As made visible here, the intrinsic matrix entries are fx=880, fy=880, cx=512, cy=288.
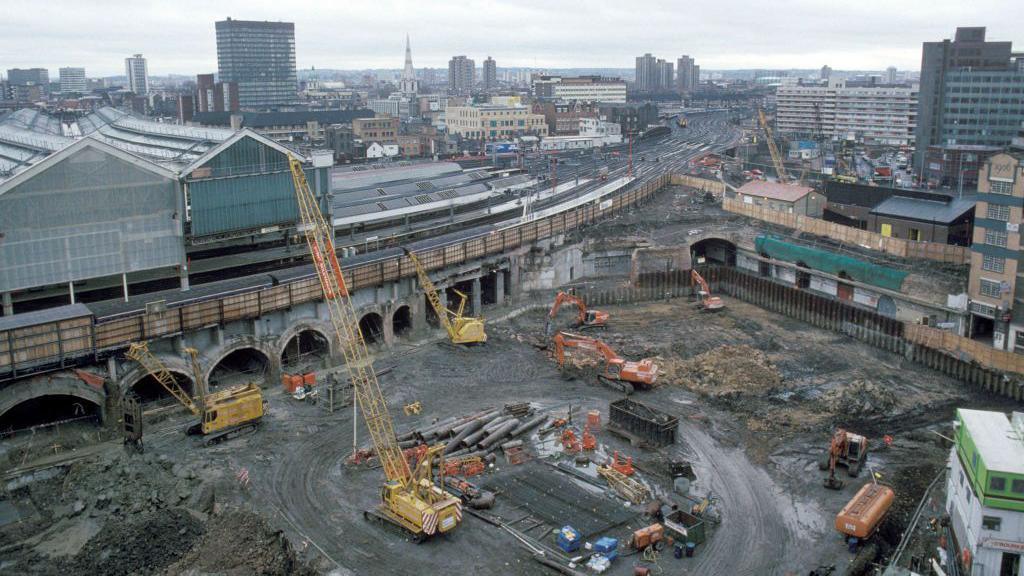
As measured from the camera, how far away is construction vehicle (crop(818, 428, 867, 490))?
1578 inches

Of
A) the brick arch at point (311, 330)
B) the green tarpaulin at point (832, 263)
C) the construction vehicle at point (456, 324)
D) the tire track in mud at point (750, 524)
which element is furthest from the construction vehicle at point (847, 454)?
the brick arch at point (311, 330)

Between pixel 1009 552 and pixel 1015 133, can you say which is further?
pixel 1015 133

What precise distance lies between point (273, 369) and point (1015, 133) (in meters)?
116

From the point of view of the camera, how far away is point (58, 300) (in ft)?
167

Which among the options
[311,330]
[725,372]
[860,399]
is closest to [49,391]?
[311,330]

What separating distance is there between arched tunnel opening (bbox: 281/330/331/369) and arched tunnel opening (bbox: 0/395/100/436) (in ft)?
38.8

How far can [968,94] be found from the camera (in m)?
129

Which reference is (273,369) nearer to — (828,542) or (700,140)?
(828,542)

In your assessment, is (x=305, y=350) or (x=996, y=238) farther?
(x=305, y=350)

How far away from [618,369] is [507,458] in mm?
12632

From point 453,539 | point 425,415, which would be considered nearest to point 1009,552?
point 453,539

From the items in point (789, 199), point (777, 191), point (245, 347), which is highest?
point (777, 191)

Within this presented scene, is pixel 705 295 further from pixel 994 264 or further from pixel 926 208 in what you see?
pixel 994 264

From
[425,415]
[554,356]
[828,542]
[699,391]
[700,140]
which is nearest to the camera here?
[828,542]
